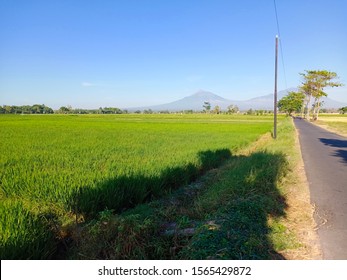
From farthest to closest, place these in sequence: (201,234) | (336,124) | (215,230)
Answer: (336,124) → (215,230) → (201,234)

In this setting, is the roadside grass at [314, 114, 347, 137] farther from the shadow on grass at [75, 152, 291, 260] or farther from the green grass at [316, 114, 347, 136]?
the shadow on grass at [75, 152, 291, 260]

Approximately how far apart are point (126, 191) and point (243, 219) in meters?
2.52

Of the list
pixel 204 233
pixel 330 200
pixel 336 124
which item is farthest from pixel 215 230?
pixel 336 124

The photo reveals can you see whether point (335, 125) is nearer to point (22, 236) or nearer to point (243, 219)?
point (243, 219)

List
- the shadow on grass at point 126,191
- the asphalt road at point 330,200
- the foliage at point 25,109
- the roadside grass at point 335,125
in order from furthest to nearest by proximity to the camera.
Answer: the foliage at point 25,109 < the roadside grass at point 335,125 < the shadow on grass at point 126,191 < the asphalt road at point 330,200

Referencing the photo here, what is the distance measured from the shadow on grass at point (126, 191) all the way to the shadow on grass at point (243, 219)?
4.66 ft

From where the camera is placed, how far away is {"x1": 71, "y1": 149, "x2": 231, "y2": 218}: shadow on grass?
4555mm

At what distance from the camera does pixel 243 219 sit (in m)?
3.82

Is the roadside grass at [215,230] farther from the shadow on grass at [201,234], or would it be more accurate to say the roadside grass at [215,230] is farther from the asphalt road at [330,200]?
the asphalt road at [330,200]

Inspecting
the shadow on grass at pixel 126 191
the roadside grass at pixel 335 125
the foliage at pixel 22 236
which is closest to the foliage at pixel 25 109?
the roadside grass at pixel 335 125

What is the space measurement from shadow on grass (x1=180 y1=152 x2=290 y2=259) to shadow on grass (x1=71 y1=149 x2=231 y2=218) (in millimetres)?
1421

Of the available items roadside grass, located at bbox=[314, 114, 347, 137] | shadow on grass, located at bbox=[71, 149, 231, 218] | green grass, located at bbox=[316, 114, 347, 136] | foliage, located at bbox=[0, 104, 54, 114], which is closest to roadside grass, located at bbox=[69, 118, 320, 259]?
shadow on grass, located at bbox=[71, 149, 231, 218]

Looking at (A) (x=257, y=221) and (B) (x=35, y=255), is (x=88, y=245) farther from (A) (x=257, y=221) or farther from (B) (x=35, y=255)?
(A) (x=257, y=221)

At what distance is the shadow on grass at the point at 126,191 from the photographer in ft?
14.9
